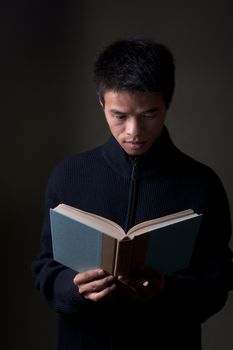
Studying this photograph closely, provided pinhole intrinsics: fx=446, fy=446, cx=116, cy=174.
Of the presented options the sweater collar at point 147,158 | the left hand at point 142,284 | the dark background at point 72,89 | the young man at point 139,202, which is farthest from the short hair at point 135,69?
the dark background at point 72,89

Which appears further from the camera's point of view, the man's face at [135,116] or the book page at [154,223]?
the man's face at [135,116]

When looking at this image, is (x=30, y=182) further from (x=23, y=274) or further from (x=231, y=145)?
(x=231, y=145)

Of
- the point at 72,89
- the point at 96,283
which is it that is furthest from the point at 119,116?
the point at 72,89

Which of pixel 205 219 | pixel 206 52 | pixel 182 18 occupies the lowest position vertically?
pixel 205 219

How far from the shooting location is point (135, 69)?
3.20 feet

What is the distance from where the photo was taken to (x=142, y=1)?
4.99ft

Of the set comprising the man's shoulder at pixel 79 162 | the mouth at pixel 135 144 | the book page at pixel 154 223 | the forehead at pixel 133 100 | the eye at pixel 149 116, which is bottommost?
the book page at pixel 154 223

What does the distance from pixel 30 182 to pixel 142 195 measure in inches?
24.3

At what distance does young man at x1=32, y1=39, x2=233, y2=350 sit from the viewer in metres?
0.98

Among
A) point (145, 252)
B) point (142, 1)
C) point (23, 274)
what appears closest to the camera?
point (145, 252)

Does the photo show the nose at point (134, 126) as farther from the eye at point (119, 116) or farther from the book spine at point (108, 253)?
the book spine at point (108, 253)

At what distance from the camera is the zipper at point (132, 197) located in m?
1.06

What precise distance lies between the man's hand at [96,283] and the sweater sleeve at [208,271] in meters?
0.17

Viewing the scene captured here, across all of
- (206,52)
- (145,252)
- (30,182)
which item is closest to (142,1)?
(206,52)
